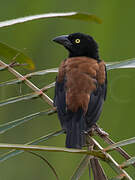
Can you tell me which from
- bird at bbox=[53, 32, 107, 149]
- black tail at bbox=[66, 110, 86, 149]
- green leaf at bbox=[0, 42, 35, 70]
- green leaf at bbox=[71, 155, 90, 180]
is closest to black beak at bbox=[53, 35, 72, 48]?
bird at bbox=[53, 32, 107, 149]

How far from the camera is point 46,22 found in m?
3.17

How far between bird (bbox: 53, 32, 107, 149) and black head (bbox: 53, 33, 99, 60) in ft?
0.65

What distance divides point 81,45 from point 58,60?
89 centimetres

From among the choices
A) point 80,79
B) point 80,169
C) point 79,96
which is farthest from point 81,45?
point 80,169

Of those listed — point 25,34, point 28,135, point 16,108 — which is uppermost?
point 25,34

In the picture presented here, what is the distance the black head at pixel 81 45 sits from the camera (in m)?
3.88

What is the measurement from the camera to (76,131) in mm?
2773

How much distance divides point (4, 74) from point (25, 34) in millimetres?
475

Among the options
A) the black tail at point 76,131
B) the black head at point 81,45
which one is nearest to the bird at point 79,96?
the black tail at point 76,131

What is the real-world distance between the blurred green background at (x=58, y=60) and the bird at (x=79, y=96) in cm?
9

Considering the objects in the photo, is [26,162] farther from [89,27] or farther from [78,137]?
[89,27]

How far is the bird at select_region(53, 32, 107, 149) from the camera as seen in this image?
2.81 metres

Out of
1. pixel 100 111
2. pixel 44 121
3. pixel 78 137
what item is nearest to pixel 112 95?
pixel 100 111

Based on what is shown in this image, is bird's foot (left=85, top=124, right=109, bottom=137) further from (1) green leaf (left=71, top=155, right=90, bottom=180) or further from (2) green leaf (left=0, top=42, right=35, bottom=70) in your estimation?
(1) green leaf (left=71, top=155, right=90, bottom=180)
